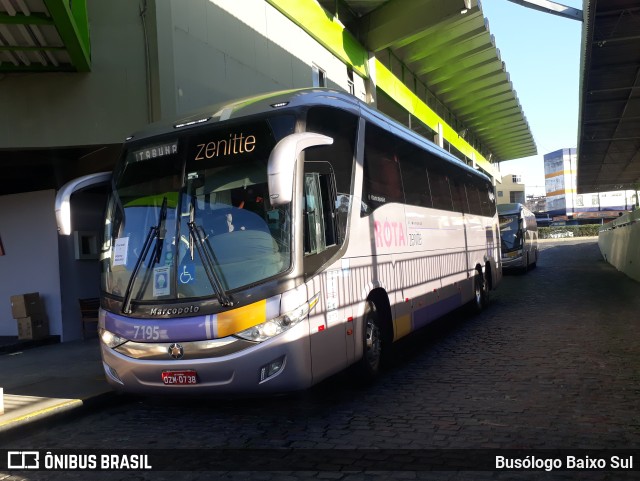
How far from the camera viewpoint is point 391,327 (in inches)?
289

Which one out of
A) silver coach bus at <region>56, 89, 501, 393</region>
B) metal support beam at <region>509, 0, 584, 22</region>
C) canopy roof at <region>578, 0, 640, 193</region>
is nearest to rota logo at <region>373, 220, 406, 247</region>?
silver coach bus at <region>56, 89, 501, 393</region>

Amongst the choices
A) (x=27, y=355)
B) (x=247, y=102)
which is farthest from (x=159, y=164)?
(x=27, y=355)

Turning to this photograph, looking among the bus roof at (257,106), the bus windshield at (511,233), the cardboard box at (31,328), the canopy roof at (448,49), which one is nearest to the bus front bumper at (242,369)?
the bus roof at (257,106)

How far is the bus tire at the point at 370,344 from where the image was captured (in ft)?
21.5

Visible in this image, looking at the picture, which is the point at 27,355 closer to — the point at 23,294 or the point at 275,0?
the point at 23,294

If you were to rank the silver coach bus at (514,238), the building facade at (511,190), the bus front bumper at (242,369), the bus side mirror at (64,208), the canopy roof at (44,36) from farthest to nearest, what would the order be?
the building facade at (511,190) → the silver coach bus at (514,238) → the canopy roof at (44,36) → the bus side mirror at (64,208) → the bus front bumper at (242,369)

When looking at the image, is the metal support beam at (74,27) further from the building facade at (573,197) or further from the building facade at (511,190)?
the building facade at (573,197)

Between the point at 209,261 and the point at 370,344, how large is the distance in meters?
2.46

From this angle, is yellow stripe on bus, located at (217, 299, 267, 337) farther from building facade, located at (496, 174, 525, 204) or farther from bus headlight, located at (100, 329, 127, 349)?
building facade, located at (496, 174, 525, 204)

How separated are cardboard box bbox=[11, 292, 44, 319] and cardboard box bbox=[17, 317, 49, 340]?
9 cm

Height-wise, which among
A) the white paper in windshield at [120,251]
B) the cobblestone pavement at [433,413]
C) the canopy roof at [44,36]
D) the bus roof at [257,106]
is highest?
the canopy roof at [44,36]

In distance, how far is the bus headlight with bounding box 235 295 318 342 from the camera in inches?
202

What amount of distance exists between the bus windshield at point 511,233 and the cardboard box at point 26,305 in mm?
18253

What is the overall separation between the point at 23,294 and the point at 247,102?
7250mm
